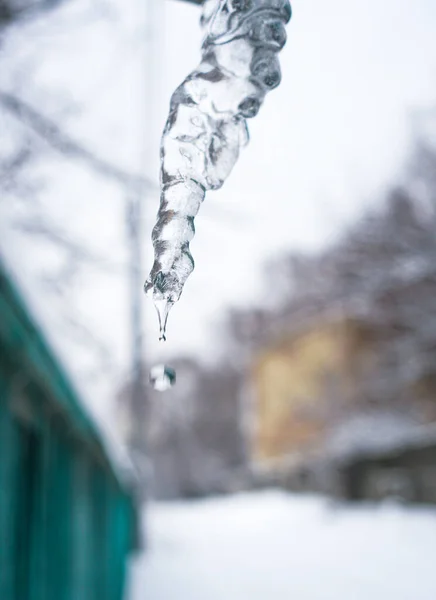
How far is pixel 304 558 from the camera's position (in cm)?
1160

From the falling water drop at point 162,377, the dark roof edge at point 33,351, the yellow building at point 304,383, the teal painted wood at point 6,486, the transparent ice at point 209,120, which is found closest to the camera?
the transparent ice at point 209,120

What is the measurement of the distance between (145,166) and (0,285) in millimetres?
3701

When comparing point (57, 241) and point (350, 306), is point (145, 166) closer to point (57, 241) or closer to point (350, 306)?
point (57, 241)

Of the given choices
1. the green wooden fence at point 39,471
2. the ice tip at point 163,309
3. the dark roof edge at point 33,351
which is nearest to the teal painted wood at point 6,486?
the green wooden fence at point 39,471

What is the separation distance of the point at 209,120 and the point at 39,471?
111 inches

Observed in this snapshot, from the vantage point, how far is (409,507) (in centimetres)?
1367

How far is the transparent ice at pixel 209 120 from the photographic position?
103 centimetres

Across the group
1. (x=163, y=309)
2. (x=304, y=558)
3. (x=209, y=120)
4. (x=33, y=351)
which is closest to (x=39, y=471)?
(x=33, y=351)

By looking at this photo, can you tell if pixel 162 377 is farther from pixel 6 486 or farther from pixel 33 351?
pixel 6 486

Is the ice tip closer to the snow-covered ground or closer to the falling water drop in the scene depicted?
the falling water drop

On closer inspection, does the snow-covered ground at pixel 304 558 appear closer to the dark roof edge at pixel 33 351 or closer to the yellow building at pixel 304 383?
the yellow building at pixel 304 383

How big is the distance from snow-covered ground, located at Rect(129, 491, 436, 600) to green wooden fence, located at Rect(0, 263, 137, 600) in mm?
2932

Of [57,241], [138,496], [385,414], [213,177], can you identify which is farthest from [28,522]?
[385,414]

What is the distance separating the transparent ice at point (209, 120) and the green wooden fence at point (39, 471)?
1.28 metres
